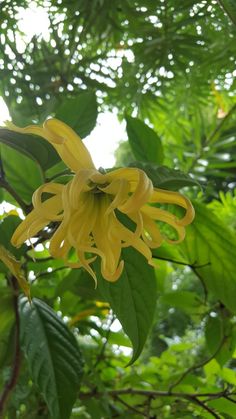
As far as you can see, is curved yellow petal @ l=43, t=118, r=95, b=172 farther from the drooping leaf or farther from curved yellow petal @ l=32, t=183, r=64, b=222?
the drooping leaf

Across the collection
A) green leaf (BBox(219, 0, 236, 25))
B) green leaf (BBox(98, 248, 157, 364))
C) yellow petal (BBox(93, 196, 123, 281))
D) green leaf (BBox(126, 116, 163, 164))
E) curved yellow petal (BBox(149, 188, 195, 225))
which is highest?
green leaf (BBox(219, 0, 236, 25))

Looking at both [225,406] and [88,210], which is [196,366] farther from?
[88,210]

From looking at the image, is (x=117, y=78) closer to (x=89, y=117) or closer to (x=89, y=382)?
(x=89, y=117)

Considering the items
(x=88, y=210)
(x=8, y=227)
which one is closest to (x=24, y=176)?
(x=8, y=227)

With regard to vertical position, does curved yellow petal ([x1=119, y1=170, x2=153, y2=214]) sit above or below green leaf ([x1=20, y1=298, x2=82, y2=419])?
above

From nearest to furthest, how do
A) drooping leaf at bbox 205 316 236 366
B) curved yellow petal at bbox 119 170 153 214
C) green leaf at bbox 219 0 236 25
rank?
1. curved yellow petal at bbox 119 170 153 214
2. green leaf at bbox 219 0 236 25
3. drooping leaf at bbox 205 316 236 366

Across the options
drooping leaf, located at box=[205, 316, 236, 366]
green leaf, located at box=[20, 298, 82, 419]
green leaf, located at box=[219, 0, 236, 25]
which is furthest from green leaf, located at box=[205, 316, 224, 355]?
green leaf, located at box=[219, 0, 236, 25]

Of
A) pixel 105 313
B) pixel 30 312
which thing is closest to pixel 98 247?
pixel 30 312
